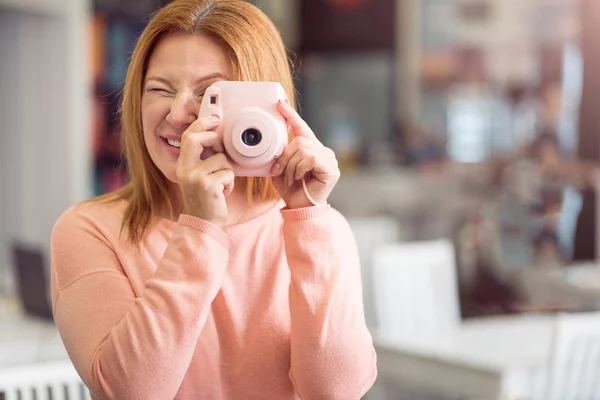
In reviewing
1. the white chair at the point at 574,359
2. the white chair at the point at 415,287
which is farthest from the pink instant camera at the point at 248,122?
the white chair at the point at 415,287

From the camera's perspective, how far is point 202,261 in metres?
0.98

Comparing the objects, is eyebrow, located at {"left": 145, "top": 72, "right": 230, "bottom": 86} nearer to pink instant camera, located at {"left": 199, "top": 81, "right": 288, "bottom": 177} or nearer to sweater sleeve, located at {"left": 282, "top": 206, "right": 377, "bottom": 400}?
pink instant camera, located at {"left": 199, "top": 81, "right": 288, "bottom": 177}

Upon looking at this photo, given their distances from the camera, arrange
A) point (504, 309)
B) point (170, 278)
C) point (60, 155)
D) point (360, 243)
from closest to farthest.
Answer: point (170, 278), point (60, 155), point (360, 243), point (504, 309)

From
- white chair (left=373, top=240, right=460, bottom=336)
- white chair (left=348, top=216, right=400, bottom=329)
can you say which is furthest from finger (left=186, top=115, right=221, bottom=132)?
white chair (left=348, top=216, right=400, bottom=329)

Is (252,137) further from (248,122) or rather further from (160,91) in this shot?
(160,91)

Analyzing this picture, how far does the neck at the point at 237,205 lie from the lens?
115 centimetres

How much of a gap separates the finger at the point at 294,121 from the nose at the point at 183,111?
0.11m

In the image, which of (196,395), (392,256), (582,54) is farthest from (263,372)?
(582,54)

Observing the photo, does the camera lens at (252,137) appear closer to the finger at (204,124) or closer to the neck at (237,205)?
the finger at (204,124)

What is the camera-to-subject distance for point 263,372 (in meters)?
1.09

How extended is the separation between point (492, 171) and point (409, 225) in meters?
0.81

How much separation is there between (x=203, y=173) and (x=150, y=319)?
0.58 feet

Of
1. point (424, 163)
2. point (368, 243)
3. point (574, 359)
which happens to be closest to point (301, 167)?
point (574, 359)

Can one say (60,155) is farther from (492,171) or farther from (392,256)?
(492,171)
